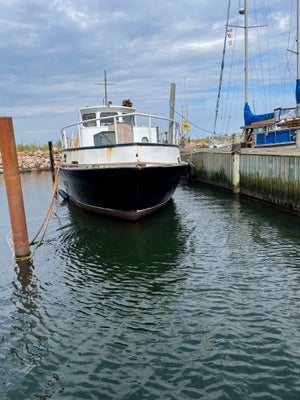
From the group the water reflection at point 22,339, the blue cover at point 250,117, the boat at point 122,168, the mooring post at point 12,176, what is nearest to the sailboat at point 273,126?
the blue cover at point 250,117

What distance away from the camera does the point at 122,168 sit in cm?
1139

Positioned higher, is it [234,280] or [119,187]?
[119,187]

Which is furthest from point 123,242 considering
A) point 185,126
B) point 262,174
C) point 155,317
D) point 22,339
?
point 185,126

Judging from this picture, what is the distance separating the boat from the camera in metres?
11.7

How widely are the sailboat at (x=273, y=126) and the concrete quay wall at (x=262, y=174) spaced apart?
2.70 metres

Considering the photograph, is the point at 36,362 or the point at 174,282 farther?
the point at 174,282

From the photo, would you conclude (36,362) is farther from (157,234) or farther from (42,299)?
(157,234)

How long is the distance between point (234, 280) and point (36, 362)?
409 cm

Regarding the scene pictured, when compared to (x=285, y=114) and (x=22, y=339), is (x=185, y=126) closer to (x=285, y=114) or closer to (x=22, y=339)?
(x=285, y=114)

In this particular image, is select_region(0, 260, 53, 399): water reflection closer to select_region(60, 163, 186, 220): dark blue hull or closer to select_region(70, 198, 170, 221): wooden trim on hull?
select_region(60, 163, 186, 220): dark blue hull

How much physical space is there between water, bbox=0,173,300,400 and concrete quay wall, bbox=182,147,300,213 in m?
2.45

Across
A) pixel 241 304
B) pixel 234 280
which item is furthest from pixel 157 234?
pixel 241 304

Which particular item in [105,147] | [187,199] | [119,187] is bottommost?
[187,199]

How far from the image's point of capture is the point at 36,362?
496 cm
